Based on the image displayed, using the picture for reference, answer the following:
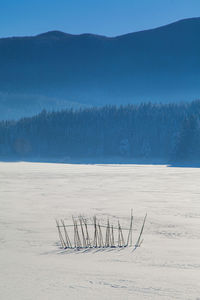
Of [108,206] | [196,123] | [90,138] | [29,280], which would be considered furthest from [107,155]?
[29,280]

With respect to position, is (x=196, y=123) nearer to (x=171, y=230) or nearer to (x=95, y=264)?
(x=171, y=230)

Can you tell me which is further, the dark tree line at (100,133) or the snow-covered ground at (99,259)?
the dark tree line at (100,133)

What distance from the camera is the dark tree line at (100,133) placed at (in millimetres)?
100875

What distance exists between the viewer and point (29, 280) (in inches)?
386

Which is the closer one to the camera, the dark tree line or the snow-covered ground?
the snow-covered ground

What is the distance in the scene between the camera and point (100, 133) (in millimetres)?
108812

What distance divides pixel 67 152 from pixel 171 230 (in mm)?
92447

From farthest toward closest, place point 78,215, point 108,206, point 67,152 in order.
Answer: point 67,152 < point 108,206 < point 78,215

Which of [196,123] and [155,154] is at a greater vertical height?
[196,123]

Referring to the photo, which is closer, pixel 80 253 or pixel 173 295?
pixel 173 295

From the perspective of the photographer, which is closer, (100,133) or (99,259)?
(99,259)

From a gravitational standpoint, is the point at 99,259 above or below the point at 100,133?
below

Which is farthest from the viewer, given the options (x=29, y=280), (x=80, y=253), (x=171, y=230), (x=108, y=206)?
(x=108, y=206)

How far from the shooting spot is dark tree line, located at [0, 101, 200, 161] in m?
101
